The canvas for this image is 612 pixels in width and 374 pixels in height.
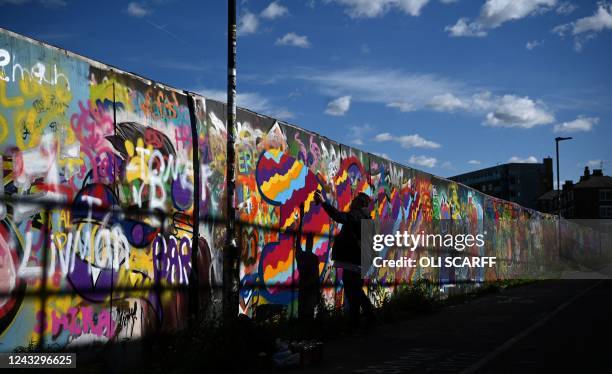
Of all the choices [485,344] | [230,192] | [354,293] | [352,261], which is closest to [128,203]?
[230,192]

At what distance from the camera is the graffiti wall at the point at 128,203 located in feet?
20.7

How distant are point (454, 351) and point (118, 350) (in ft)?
14.6

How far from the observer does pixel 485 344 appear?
969 cm

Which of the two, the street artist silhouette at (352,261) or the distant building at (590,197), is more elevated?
the distant building at (590,197)

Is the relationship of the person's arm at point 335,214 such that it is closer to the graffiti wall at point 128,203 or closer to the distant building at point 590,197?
the graffiti wall at point 128,203

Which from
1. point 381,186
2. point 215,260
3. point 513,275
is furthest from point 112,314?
point 513,275

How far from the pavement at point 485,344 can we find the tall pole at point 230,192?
4.46 feet

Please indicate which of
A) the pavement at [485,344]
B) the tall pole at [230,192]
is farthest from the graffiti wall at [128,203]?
the pavement at [485,344]

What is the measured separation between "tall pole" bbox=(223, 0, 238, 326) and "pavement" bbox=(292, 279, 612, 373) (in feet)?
4.46

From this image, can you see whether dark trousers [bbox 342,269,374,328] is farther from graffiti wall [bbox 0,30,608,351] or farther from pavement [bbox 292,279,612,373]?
graffiti wall [bbox 0,30,608,351]

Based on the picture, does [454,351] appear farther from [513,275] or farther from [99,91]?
[513,275]

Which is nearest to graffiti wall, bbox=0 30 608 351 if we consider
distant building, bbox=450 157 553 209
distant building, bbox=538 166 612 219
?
distant building, bbox=538 166 612 219

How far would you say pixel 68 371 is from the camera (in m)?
6.32

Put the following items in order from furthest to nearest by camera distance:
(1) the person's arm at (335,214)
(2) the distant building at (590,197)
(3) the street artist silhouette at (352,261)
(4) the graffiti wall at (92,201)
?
(2) the distant building at (590,197)
(3) the street artist silhouette at (352,261)
(1) the person's arm at (335,214)
(4) the graffiti wall at (92,201)
